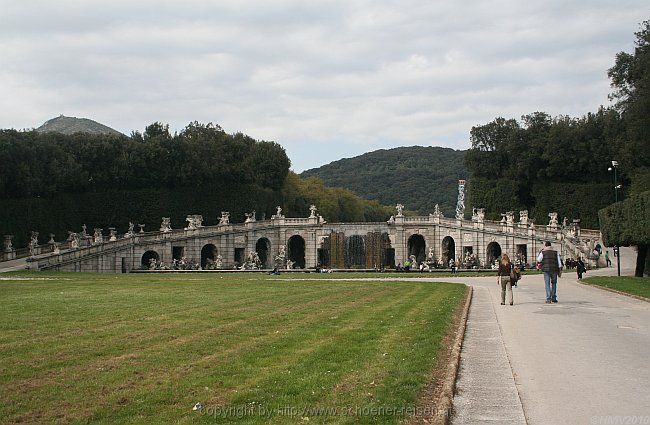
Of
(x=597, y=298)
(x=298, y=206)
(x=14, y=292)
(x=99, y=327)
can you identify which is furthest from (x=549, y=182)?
(x=99, y=327)

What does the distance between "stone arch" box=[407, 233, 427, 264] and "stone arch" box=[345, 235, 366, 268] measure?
21.7 ft

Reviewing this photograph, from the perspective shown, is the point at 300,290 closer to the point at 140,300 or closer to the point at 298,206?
the point at 140,300

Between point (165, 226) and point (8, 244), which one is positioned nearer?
point (8, 244)

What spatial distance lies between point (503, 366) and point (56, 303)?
1727 centimetres

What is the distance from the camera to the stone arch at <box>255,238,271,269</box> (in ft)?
322

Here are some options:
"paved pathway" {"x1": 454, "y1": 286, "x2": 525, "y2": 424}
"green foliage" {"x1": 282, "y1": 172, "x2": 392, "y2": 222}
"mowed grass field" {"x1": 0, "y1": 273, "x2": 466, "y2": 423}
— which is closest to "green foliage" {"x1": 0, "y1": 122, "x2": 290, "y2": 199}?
"green foliage" {"x1": 282, "y1": 172, "x2": 392, "y2": 222}

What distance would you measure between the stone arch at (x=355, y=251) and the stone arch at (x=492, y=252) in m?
15.0

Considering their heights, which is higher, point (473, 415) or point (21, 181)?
point (21, 181)

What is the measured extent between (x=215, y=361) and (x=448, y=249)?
3365 inches

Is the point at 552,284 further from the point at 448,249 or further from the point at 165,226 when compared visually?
the point at 448,249

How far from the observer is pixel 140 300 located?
29.1m

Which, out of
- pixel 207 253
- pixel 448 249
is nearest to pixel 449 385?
pixel 448 249

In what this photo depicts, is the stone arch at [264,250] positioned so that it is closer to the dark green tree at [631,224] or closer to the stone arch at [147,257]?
the stone arch at [147,257]

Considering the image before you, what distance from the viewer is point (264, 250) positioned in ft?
332
